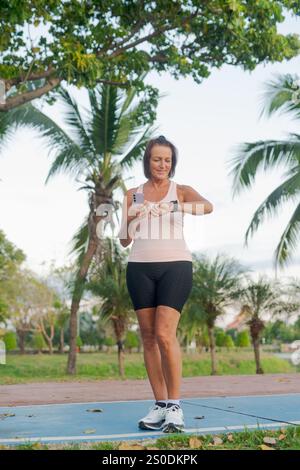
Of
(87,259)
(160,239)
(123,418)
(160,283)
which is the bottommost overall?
(123,418)

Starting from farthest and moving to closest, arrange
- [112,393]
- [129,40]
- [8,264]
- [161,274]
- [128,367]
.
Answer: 1. [8,264]
2. [128,367]
3. [129,40]
4. [112,393]
5. [161,274]

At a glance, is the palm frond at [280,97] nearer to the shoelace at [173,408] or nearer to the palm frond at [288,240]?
the palm frond at [288,240]

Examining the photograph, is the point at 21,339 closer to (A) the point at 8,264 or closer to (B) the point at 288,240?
(A) the point at 8,264

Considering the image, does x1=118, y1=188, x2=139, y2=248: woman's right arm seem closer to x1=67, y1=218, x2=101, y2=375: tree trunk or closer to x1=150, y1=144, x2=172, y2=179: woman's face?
x1=150, y1=144, x2=172, y2=179: woman's face

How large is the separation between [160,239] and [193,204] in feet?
0.96

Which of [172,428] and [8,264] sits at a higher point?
[8,264]

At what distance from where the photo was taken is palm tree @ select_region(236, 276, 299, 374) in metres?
14.9

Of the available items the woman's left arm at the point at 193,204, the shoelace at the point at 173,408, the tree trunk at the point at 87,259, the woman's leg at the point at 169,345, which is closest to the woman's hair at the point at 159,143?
the woman's left arm at the point at 193,204

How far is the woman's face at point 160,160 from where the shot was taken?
13.3ft

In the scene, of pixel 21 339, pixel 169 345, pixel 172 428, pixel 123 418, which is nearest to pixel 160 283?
pixel 169 345

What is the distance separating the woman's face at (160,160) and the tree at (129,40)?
4784 mm

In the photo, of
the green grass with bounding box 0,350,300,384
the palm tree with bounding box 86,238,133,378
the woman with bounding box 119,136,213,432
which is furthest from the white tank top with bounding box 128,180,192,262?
the green grass with bounding box 0,350,300,384

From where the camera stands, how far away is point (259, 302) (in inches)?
587

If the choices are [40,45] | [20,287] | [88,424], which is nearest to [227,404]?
[88,424]
